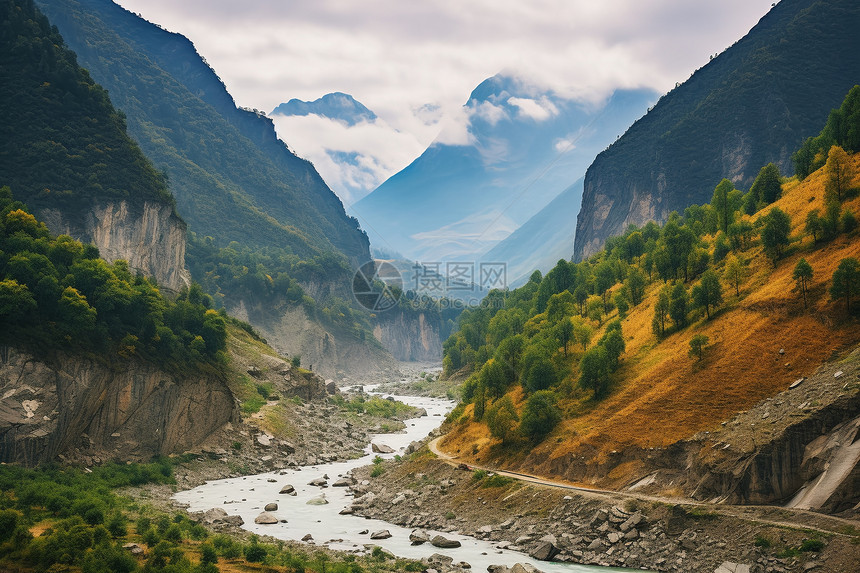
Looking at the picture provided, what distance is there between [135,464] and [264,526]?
1947 cm

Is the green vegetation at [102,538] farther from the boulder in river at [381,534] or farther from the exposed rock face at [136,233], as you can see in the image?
the exposed rock face at [136,233]

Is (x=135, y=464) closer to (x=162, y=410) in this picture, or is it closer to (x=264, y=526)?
(x=162, y=410)

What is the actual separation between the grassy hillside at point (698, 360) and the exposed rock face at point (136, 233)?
2459 inches

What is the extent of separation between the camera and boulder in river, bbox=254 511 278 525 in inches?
1854

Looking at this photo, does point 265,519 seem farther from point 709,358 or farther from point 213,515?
point 709,358

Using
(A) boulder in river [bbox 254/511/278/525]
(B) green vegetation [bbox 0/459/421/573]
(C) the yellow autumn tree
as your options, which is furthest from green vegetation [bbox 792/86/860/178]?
(A) boulder in river [bbox 254/511/278/525]

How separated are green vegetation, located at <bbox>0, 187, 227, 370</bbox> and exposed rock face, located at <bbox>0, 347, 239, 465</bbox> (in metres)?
2.01

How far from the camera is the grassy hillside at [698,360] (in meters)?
44.2

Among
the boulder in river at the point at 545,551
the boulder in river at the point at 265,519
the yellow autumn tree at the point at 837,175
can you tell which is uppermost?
the yellow autumn tree at the point at 837,175

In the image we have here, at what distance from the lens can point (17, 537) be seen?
31.4 m

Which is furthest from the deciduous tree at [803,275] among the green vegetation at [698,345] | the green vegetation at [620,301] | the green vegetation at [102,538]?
the green vegetation at [102,538]

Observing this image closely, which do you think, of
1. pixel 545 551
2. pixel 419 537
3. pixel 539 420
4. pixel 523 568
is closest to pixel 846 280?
pixel 539 420

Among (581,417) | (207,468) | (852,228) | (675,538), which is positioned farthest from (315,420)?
(852,228)

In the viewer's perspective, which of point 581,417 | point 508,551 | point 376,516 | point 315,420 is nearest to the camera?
point 508,551
